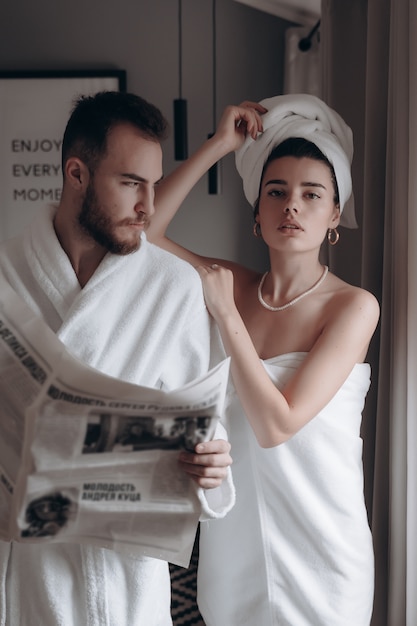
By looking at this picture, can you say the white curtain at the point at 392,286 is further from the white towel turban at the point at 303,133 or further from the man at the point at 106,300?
the man at the point at 106,300

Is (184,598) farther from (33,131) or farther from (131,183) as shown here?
(33,131)

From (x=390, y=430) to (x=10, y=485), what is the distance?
3.27 feet

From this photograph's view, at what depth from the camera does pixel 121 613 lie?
43.6 inches

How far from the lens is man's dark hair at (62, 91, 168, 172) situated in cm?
117

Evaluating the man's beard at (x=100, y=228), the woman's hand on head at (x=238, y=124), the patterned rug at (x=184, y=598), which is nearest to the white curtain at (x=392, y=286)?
the woman's hand on head at (x=238, y=124)

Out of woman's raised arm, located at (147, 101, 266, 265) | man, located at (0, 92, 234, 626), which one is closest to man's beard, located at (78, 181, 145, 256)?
man, located at (0, 92, 234, 626)

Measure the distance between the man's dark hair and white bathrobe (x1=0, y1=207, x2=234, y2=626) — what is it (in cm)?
14

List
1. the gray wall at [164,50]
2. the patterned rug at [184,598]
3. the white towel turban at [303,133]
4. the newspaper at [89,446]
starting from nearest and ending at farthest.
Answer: the newspaper at [89,446] < the white towel turban at [303,133] < the patterned rug at [184,598] < the gray wall at [164,50]

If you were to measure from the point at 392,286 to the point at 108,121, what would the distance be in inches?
31.5

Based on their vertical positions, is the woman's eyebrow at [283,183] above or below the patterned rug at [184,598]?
above

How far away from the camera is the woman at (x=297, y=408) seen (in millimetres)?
1346

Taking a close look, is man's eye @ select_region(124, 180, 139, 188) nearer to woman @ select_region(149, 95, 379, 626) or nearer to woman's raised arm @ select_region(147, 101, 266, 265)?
woman @ select_region(149, 95, 379, 626)

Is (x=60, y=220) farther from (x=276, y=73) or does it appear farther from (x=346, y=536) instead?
(x=276, y=73)

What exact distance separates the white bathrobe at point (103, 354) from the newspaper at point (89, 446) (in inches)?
3.7
